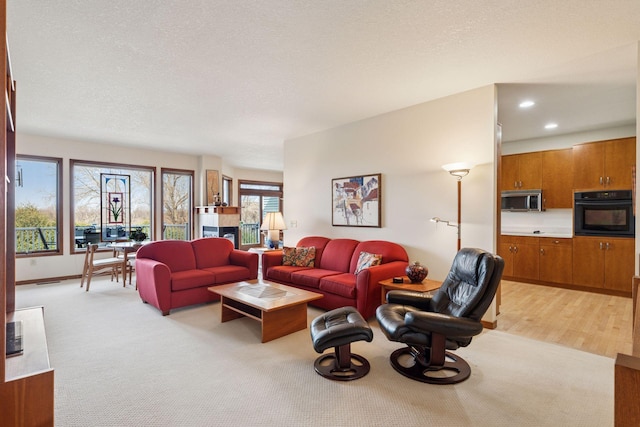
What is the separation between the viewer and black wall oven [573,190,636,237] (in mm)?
4738

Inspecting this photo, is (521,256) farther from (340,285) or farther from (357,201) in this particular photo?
(340,285)

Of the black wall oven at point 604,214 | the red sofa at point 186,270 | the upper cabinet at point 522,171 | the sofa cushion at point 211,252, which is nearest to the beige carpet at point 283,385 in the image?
the red sofa at point 186,270

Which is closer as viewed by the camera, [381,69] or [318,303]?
[381,69]

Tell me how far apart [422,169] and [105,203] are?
21.2 feet

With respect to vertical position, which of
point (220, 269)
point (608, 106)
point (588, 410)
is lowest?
point (588, 410)

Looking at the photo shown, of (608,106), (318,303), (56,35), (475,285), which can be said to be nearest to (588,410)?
(475,285)

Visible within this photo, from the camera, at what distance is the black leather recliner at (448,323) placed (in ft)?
7.50

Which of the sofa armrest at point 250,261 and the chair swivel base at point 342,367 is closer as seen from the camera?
the chair swivel base at point 342,367

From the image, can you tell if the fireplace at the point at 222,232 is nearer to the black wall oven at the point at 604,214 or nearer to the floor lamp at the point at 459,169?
the floor lamp at the point at 459,169

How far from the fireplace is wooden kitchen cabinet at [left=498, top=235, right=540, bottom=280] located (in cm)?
586

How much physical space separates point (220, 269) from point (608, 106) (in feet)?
19.5

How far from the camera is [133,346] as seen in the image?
9.78 ft

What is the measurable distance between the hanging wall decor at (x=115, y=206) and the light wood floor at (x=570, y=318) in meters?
7.25

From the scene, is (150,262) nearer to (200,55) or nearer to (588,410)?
(200,55)
